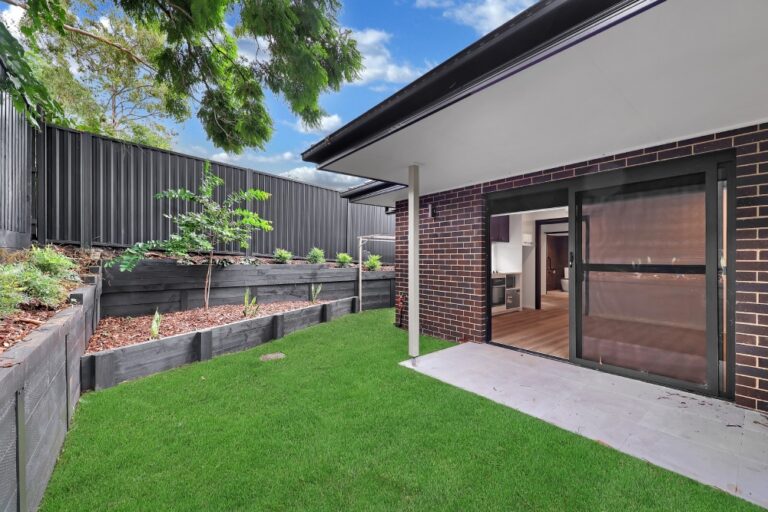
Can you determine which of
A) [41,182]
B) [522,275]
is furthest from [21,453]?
[522,275]

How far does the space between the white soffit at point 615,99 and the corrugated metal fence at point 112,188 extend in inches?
139

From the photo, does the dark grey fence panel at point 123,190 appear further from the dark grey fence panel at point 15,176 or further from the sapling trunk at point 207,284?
the sapling trunk at point 207,284

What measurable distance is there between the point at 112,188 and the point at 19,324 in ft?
11.8

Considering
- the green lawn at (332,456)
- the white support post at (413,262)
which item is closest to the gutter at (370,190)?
the white support post at (413,262)

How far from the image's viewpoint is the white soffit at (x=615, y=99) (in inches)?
56.3

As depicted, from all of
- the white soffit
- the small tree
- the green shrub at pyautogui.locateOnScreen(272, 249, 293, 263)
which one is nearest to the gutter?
the white soffit

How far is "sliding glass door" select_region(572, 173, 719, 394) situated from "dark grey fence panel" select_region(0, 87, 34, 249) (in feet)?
19.8

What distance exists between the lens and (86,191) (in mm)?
4414

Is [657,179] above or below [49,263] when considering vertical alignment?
above

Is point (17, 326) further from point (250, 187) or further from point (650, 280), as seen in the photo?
point (650, 280)

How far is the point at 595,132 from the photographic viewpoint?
8.84 ft

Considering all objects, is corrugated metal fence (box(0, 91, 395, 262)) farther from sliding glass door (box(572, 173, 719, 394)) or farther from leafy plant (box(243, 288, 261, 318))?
sliding glass door (box(572, 173, 719, 394))

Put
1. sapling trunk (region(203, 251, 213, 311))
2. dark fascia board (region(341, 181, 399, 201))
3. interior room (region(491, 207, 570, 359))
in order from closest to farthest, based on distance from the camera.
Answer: sapling trunk (region(203, 251, 213, 311)) < dark fascia board (region(341, 181, 399, 201)) < interior room (region(491, 207, 570, 359))

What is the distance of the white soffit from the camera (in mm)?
1431
